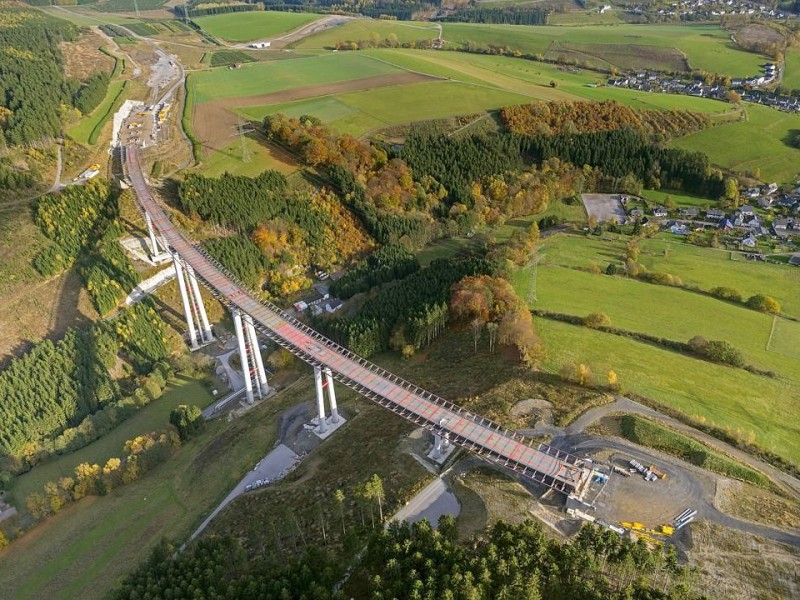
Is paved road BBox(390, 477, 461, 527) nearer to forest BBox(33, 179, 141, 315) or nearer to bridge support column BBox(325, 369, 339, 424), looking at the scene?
bridge support column BBox(325, 369, 339, 424)

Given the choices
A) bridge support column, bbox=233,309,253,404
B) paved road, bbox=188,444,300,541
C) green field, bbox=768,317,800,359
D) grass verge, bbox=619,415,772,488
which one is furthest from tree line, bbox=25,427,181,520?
green field, bbox=768,317,800,359

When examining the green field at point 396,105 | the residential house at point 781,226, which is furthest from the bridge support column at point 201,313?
the residential house at point 781,226

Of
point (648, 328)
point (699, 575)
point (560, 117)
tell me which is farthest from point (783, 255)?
point (699, 575)

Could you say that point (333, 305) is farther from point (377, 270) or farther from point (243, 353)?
point (243, 353)

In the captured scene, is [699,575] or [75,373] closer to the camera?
[699,575]

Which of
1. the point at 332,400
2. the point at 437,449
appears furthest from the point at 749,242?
the point at 332,400

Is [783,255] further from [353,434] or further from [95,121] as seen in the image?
[95,121]
